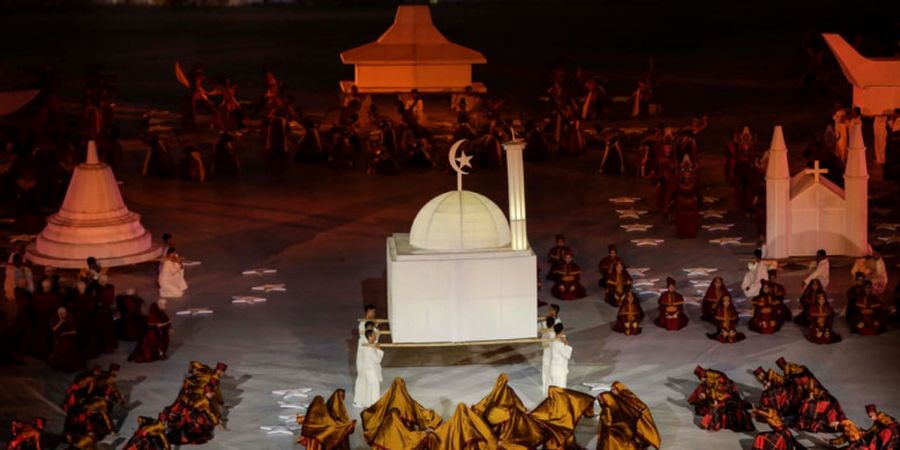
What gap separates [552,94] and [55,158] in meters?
14.1

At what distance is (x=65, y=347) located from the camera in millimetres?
23891

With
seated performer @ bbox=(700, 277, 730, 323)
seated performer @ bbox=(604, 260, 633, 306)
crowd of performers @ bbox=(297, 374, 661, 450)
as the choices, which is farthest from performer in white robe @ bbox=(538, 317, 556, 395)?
seated performer @ bbox=(604, 260, 633, 306)

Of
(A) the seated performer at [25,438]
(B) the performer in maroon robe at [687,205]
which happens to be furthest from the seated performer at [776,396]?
(B) the performer in maroon robe at [687,205]

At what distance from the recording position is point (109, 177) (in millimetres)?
→ 29750

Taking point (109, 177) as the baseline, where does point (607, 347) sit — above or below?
below

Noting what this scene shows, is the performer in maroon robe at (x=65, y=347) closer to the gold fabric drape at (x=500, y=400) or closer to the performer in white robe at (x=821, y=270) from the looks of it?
the gold fabric drape at (x=500, y=400)

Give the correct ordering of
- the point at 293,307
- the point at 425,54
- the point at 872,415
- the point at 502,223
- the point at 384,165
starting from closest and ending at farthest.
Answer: the point at 872,415
the point at 502,223
the point at 293,307
the point at 384,165
the point at 425,54

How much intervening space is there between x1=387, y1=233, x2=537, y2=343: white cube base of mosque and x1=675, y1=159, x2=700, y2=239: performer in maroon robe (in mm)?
8155

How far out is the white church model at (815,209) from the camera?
28.2 metres

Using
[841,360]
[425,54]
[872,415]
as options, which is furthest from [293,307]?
[425,54]

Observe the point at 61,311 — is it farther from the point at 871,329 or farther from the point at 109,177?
the point at 871,329

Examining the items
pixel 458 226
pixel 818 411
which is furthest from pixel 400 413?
pixel 818 411

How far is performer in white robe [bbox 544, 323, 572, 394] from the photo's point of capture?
22.1 metres

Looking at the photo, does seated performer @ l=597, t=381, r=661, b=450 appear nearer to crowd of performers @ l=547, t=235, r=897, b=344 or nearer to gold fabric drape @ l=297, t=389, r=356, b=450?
gold fabric drape @ l=297, t=389, r=356, b=450
